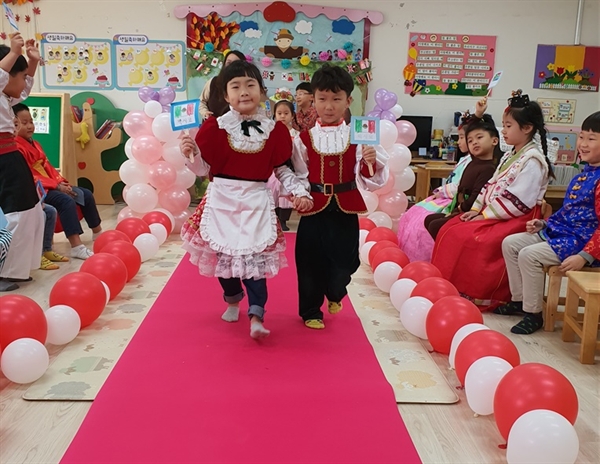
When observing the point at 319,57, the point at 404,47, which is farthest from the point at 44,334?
the point at 404,47

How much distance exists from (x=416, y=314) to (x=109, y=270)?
1.60 m

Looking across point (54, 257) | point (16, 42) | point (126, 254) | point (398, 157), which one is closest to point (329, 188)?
point (126, 254)

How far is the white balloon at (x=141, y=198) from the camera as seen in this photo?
4.57 metres

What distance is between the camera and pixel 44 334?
7.59ft

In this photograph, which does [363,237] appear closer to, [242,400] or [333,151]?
[333,151]

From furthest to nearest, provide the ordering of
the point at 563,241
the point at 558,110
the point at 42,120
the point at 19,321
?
the point at 558,110 < the point at 42,120 < the point at 563,241 < the point at 19,321

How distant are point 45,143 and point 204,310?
3.63 metres

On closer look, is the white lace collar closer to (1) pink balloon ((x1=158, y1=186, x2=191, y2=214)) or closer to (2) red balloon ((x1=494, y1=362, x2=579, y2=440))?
(2) red balloon ((x1=494, y1=362, x2=579, y2=440))

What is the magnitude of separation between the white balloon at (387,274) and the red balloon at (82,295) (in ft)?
5.13

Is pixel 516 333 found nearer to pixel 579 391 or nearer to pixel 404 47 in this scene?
pixel 579 391

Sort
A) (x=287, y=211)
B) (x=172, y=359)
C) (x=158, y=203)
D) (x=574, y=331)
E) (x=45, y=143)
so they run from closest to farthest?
(x=172, y=359) < (x=574, y=331) < (x=158, y=203) < (x=287, y=211) < (x=45, y=143)

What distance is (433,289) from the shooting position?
273cm

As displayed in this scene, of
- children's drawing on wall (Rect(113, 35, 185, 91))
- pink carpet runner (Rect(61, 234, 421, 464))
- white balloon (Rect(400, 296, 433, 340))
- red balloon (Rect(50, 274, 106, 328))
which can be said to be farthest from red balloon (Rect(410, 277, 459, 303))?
children's drawing on wall (Rect(113, 35, 185, 91))

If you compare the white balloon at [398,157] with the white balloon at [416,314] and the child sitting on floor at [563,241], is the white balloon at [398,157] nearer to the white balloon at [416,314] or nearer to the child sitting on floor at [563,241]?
the child sitting on floor at [563,241]
